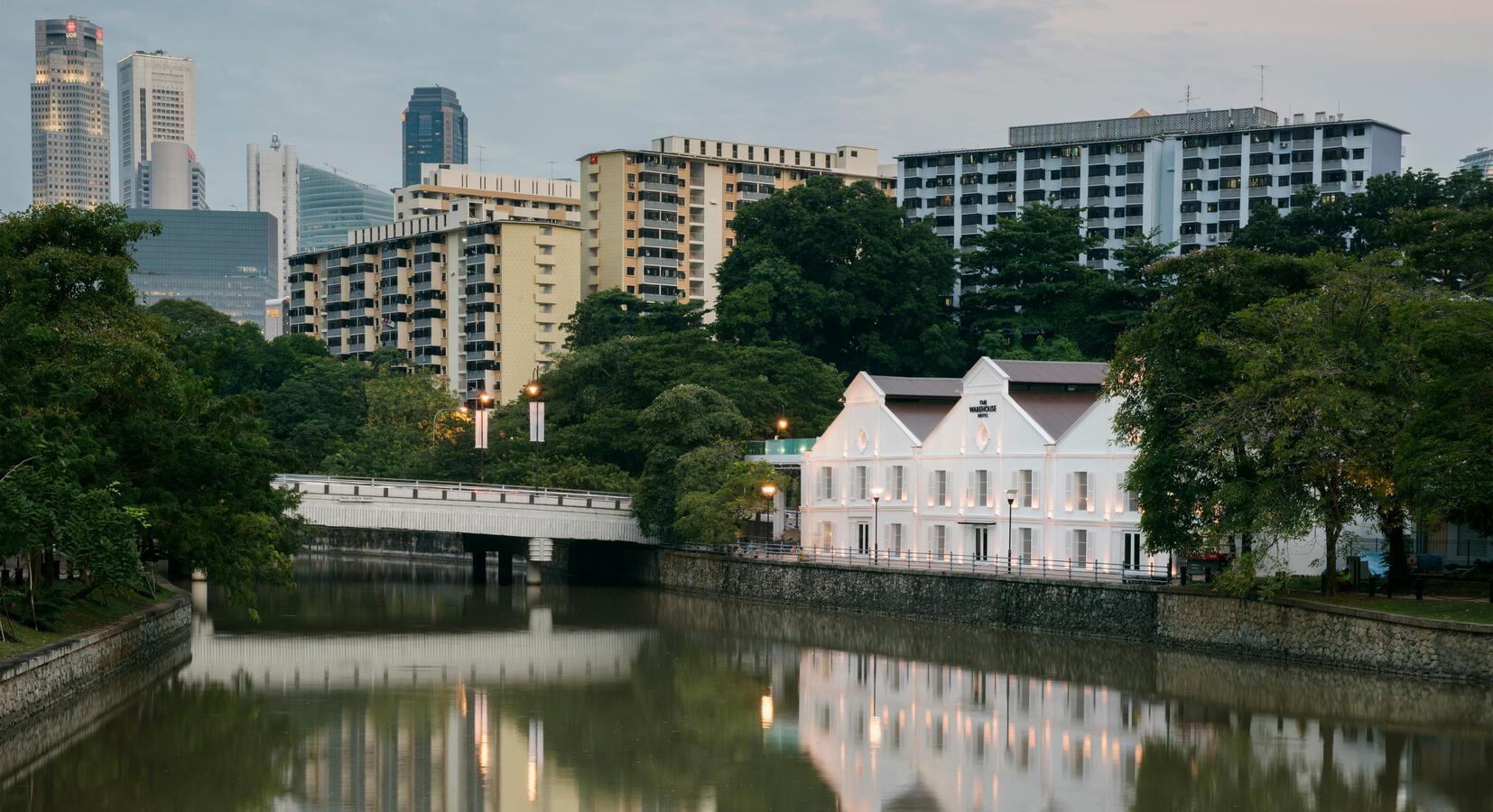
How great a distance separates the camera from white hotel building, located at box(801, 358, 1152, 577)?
5597cm

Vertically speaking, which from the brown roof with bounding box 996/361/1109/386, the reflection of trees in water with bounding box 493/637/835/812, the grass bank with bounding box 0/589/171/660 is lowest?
the reflection of trees in water with bounding box 493/637/835/812

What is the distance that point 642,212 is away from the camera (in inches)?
5837

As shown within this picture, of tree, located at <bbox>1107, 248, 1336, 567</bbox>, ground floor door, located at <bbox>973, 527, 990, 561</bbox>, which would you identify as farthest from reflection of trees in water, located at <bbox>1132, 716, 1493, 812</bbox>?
ground floor door, located at <bbox>973, 527, 990, 561</bbox>

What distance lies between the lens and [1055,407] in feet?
198

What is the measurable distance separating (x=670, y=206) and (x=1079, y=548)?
317 ft

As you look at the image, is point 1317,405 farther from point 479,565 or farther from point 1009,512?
point 479,565

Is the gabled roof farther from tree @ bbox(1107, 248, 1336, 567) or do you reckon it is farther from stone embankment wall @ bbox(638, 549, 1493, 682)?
tree @ bbox(1107, 248, 1336, 567)

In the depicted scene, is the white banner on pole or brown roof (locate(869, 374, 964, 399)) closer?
brown roof (locate(869, 374, 964, 399))

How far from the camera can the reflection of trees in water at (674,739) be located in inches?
1149

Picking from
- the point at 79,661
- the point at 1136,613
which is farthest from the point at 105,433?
the point at 1136,613

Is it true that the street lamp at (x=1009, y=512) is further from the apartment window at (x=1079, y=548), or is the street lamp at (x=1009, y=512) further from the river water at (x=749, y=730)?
the river water at (x=749, y=730)

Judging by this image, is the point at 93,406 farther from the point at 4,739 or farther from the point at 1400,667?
the point at 1400,667

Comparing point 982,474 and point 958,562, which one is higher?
point 982,474

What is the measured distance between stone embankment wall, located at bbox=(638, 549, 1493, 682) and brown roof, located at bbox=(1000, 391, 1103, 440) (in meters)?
6.61
